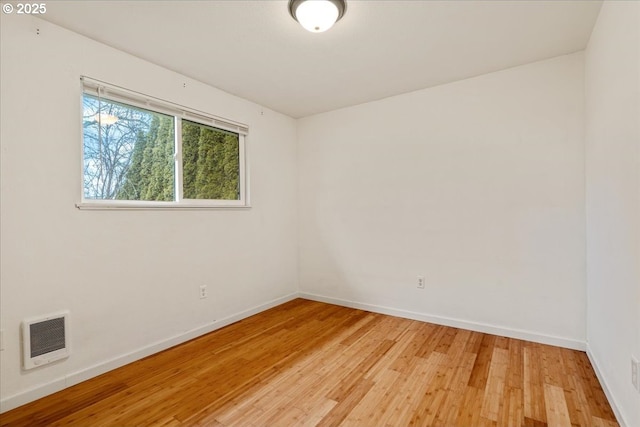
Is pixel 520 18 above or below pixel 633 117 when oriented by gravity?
above

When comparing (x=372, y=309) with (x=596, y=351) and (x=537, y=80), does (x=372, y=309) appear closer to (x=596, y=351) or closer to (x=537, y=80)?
(x=596, y=351)

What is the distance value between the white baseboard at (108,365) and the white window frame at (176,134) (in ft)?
3.69

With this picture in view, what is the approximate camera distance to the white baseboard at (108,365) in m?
1.84

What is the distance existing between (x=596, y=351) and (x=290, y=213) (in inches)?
123

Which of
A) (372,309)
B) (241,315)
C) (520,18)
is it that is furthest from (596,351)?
(241,315)

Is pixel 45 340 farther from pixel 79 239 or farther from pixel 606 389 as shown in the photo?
pixel 606 389

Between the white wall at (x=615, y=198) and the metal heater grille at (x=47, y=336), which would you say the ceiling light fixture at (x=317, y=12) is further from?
the metal heater grille at (x=47, y=336)

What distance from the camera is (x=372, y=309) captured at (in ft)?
11.5

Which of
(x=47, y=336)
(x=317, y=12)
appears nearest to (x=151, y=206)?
(x=47, y=336)

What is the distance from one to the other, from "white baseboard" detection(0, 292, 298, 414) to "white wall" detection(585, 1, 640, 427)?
2.94 metres

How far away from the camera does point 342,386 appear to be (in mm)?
2023

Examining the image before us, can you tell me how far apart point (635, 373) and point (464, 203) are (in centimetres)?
175

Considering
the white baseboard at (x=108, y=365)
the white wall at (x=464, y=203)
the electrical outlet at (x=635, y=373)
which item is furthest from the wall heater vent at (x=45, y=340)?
the electrical outlet at (x=635, y=373)

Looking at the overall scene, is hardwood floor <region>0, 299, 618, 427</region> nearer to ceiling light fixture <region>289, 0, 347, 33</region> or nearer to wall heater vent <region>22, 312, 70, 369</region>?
wall heater vent <region>22, 312, 70, 369</region>
